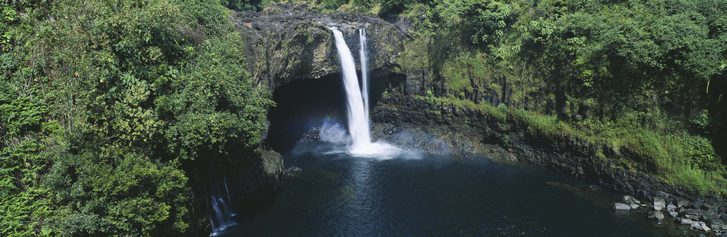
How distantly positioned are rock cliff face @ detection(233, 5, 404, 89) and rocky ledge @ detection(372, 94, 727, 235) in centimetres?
562

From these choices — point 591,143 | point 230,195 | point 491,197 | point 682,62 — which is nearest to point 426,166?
point 491,197

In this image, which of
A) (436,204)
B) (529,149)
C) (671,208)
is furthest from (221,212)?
(671,208)

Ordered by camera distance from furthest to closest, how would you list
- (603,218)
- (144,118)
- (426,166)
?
(426,166)
(603,218)
(144,118)

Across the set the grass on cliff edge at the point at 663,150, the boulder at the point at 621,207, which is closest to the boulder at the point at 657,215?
the boulder at the point at 621,207

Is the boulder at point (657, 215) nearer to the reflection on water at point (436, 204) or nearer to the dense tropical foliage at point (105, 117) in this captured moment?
the reflection on water at point (436, 204)

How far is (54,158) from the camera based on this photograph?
56.5 feet

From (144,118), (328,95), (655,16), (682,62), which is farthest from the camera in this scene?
(328,95)

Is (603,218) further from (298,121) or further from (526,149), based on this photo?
(298,121)

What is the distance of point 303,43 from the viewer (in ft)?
130

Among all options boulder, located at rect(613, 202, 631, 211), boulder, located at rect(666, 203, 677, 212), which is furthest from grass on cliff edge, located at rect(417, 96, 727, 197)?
boulder, located at rect(613, 202, 631, 211)

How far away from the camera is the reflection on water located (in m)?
26.8

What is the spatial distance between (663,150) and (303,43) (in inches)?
1080

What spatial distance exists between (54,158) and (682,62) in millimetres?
34653

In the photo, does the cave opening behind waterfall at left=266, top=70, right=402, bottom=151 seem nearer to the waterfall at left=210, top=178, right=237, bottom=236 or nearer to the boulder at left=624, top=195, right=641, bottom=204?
the waterfall at left=210, top=178, right=237, bottom=236
